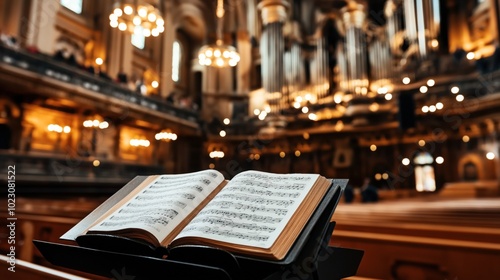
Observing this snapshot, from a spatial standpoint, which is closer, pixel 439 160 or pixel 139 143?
pixel 439 160

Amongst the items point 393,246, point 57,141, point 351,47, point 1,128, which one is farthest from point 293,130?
point 393,246

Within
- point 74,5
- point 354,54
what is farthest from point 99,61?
point 354,54

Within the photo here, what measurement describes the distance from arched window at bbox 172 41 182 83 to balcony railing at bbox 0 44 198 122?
16.3ft

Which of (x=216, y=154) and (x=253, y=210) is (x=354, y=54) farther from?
(x=253, y=210)

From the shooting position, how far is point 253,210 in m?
1.00

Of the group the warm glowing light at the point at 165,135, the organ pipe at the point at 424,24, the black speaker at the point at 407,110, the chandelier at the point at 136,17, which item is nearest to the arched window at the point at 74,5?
the warm glowing light at the point at 165,135

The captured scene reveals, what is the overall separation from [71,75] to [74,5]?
16.9ft

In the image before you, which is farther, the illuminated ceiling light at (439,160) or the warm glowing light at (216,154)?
the warm glowing light at (216,154)

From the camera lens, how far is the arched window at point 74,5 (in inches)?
501

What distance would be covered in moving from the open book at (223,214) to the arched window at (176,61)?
1738 centimetres

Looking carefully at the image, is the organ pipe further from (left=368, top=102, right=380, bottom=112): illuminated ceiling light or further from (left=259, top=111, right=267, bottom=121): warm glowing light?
(left=259, top=111, right=267, bottom=121): warm glowing light

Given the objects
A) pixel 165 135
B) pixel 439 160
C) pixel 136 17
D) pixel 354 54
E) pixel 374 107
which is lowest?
pixel 439 160

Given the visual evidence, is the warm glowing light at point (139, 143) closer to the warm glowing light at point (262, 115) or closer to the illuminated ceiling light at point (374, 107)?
the warm glowing light at point (262, 115)

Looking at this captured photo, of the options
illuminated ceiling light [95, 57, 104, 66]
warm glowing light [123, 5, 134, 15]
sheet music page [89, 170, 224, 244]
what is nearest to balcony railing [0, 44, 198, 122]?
illuminated ceiling light [95, 57, 104, 66]
